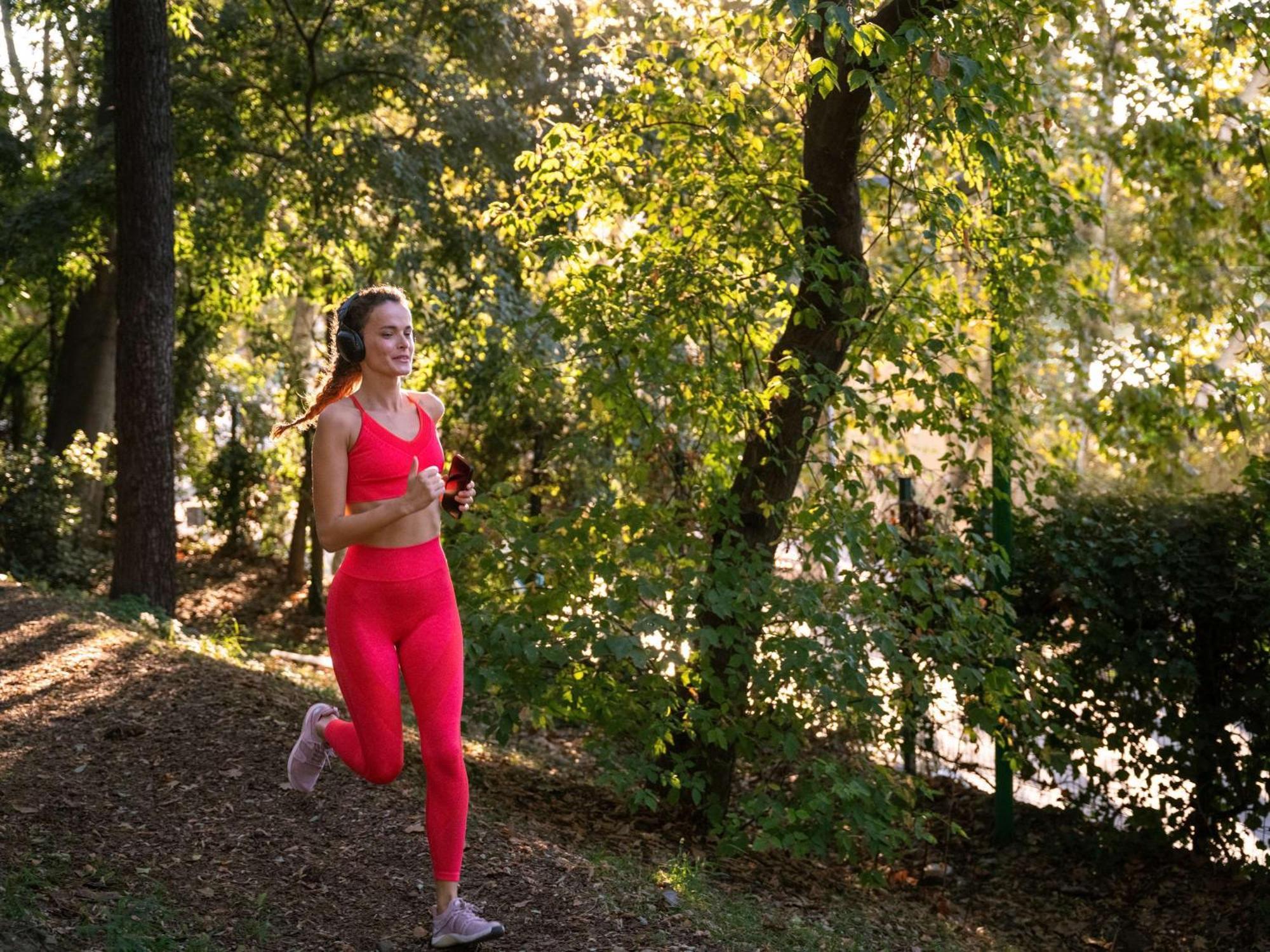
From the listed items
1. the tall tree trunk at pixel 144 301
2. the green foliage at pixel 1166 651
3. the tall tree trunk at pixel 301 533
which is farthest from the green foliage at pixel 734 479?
the tall tree trunk at pixel 301 533

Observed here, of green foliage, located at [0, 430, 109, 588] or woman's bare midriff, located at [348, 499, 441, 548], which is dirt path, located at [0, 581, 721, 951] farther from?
green foliage, located at [0, 430, 109, 588]

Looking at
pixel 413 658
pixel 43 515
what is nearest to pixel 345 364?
pixel 413 658

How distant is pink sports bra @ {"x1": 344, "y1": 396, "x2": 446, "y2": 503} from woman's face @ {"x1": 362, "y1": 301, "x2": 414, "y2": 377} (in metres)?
0.15

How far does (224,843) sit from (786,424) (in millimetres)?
3300

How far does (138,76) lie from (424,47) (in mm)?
4222

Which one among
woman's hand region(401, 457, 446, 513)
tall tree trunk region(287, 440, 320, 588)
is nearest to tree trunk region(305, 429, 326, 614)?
tall tree trunk region(287, 440, 320, 588)

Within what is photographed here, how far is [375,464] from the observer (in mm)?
4281

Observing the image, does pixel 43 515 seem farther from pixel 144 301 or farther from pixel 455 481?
pixel 455 481

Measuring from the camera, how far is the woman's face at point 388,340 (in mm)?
4352

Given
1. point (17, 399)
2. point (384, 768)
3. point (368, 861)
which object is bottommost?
point (368, 861)

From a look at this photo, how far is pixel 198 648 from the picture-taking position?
9078 millimetres

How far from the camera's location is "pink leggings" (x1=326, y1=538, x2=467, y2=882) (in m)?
4.23

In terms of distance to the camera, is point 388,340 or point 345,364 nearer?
point 388,340

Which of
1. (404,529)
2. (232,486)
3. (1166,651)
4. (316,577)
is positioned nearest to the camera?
(404,529)
